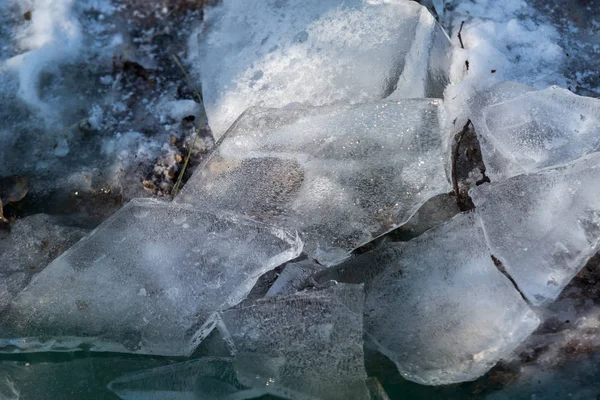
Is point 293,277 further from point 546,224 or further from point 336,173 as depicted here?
point 546,224

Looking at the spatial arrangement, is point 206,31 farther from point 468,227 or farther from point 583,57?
point 583,57

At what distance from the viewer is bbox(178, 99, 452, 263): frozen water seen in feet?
5.32

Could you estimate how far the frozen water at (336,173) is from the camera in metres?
1.62

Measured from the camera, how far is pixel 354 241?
1655 millimetres

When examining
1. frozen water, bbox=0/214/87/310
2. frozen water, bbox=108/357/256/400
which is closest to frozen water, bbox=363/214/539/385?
frozen water, bbox=108/357/256/400

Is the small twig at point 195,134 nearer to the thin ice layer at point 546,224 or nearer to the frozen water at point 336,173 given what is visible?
the frozen water at point 336,173

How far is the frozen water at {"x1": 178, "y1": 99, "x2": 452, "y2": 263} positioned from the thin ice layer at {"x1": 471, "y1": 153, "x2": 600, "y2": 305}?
0.49 ft

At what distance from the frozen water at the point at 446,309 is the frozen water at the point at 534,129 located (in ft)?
0.60

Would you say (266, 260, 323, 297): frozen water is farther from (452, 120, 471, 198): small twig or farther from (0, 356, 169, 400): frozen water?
(452, 120, 471, 198): small twig

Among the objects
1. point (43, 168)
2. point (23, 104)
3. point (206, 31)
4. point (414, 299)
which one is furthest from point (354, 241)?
point (23, 104)

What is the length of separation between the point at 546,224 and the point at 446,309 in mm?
300

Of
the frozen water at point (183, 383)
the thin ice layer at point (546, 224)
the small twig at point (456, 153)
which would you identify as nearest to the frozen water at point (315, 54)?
the small twig at point (456, 153)

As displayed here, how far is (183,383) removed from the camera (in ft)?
5.24

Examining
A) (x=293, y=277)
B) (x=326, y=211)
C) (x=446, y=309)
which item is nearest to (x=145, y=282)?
(x=293, y=277)
